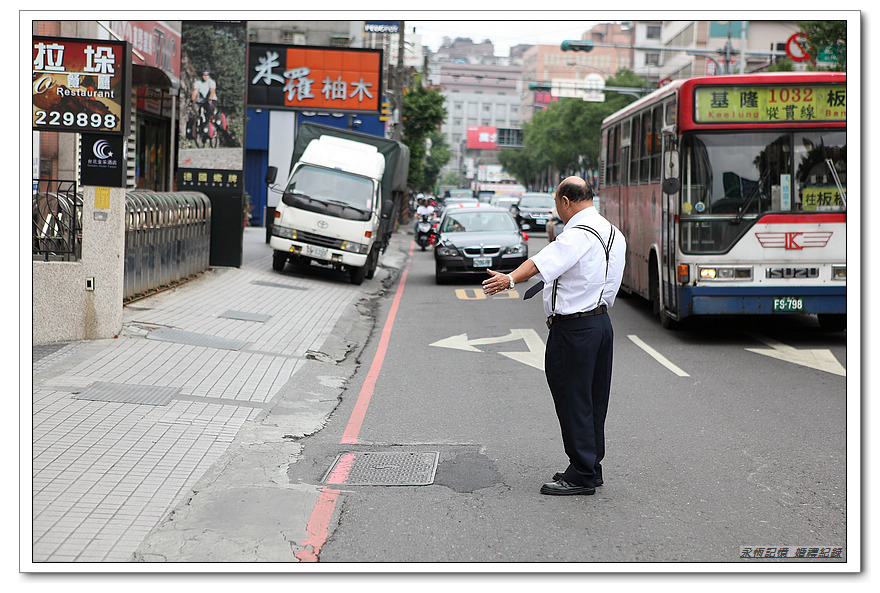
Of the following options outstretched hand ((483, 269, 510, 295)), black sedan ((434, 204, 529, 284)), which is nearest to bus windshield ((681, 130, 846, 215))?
outstretched hand ((483, 269, 510, 295))

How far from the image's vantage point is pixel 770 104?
12.1 m

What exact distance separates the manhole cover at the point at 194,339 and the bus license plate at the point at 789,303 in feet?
20.6

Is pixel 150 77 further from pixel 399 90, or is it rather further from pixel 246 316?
pixel 399 90

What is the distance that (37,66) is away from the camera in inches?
401

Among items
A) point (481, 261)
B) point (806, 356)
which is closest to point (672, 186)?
point (806, 356)

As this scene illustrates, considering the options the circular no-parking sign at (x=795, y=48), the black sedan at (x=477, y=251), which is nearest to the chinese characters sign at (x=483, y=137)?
the circular no-parking sign at (x=795, y=48)

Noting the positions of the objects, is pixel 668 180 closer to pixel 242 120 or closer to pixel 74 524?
pixel 74 524

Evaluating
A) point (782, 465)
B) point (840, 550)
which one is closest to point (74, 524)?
point (840, 550)

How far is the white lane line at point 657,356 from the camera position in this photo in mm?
10672

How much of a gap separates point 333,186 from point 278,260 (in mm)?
1923

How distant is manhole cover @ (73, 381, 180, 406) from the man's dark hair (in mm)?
4093

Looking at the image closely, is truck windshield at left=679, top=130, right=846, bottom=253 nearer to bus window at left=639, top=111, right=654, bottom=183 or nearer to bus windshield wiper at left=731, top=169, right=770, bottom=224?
bus windshield wiper at left=731, top=169, right=770, bottom=224

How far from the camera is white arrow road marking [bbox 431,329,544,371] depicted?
11.6m
